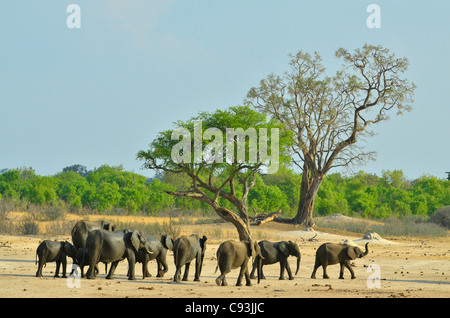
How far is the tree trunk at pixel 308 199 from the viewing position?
1823 inches

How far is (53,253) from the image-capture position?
15141 millimetres

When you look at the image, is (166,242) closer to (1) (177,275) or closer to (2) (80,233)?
(1) (177,275)


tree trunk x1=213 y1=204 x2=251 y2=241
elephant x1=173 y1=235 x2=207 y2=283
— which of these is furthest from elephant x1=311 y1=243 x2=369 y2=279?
tree trunk x1=213 y1=204 x2=251 y2=241

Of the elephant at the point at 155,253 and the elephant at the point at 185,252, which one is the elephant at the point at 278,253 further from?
the elephant at the point at 155,253

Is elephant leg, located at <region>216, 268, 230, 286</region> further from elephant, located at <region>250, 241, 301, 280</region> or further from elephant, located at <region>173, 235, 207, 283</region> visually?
elephant, located at <region>250, 241, 301, 280</region>

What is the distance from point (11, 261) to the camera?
1923cm

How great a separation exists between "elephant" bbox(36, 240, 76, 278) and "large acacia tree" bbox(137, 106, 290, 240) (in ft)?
40.5

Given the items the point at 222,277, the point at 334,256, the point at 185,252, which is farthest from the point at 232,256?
the point at 334,256

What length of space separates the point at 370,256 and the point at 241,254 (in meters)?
12.6

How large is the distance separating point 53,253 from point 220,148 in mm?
14635

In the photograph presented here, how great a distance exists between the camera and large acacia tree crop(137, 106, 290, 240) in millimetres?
28750
